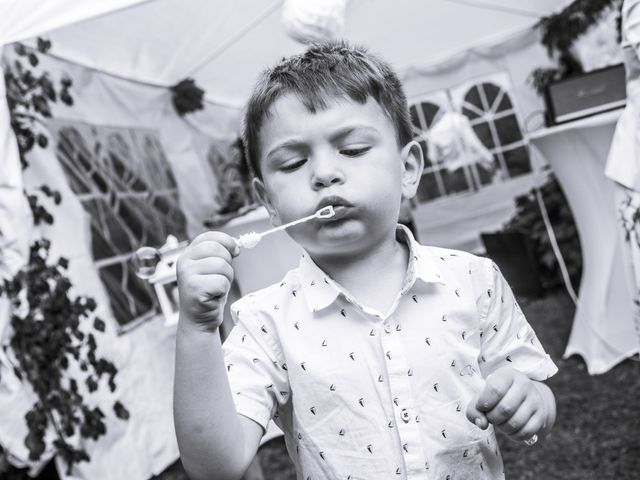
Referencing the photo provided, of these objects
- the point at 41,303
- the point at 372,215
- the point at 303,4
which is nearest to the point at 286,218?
the point at 372,215

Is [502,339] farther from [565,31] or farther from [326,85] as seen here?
[565,31]

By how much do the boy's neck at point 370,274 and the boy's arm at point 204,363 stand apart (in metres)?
0.23

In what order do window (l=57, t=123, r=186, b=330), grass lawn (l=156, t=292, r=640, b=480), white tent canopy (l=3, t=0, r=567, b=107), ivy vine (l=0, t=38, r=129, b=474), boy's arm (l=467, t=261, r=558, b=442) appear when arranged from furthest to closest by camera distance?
white tent canopy (l=3, t=0, r=567, b=107)
window (l=57, t=123, r=186, b=330)
ivy vine (l=0, t=38, r=129, b=474)
grass lawn (l=156, t=292, r=640, b=480)
boy's arm (l=467, t=261, r=558, b=442)

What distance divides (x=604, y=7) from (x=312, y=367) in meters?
4.43

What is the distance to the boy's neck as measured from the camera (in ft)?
3.05

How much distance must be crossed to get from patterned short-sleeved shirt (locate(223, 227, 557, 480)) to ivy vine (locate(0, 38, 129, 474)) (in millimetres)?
1348

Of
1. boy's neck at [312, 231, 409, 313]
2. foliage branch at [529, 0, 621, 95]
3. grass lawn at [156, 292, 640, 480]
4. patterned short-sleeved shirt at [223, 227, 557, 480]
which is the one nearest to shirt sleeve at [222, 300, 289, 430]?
patterned short-sleeved shirt at [223, 227, 557, 480]

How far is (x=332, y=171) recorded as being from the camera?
0.84 metres

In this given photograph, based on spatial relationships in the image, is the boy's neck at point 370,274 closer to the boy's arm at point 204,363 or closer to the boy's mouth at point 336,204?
the boy's mouth at point 336,204

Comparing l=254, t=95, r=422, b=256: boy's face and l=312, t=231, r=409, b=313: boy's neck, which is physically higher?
l=254, t=95, r=422, b=256: boy's face

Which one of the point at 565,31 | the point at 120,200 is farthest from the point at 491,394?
the point at 565,31

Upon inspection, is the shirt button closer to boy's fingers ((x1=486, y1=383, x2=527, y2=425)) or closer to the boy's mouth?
boy's fingers ((x1=486, y1=383, x2=527, y2=425))

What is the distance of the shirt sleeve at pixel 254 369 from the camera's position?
86 centimetres

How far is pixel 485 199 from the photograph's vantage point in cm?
654
